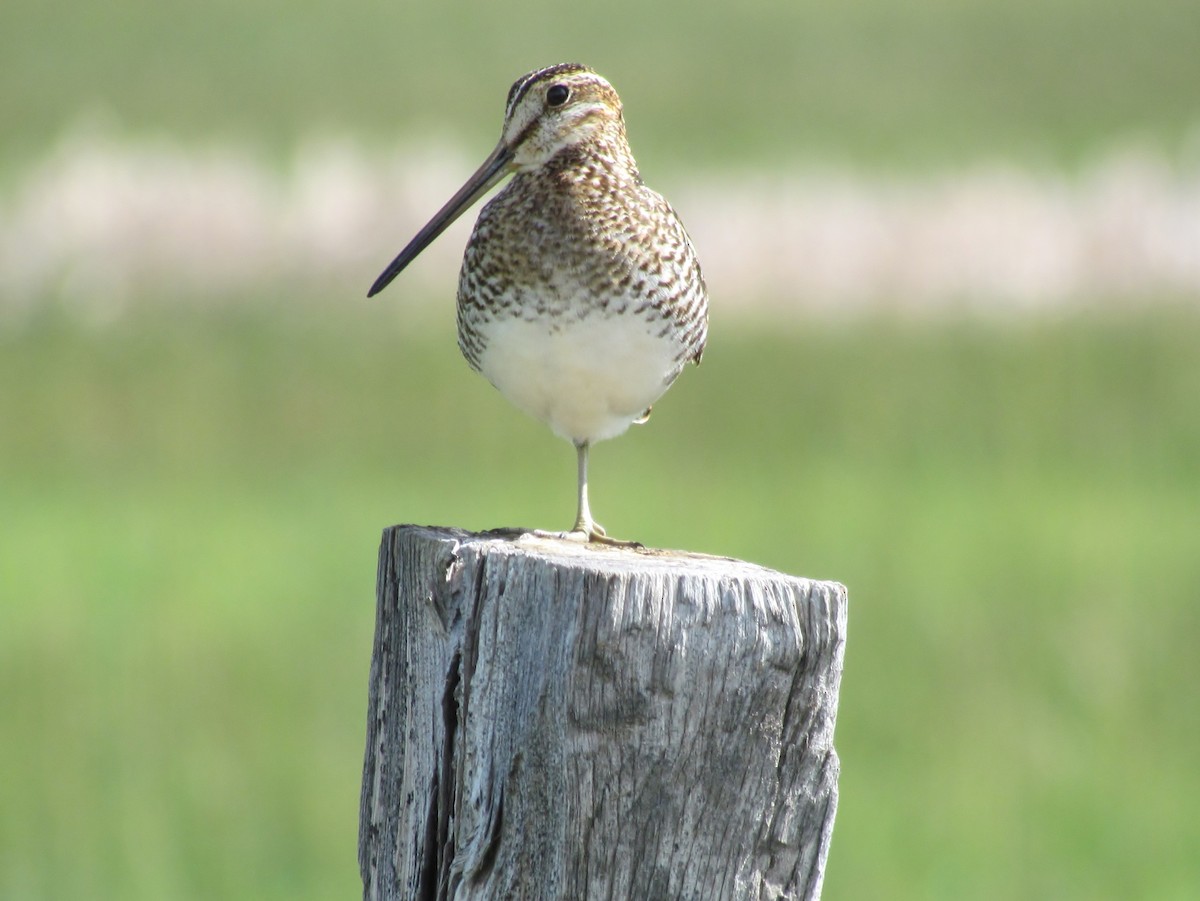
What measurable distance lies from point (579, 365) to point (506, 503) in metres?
7.37

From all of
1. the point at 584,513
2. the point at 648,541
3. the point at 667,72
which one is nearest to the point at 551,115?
the point at 584,513

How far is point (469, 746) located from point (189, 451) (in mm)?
10292

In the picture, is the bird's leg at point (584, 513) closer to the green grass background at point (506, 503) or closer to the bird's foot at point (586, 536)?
the bird's foot at point (586, 536)

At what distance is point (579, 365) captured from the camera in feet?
12.0

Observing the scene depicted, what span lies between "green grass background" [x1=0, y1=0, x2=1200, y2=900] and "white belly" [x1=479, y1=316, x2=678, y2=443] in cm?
375

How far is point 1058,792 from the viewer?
789 cm

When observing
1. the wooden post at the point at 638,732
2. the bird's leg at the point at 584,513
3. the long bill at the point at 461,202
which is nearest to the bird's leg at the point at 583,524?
the bird's leg at the point at 584,513

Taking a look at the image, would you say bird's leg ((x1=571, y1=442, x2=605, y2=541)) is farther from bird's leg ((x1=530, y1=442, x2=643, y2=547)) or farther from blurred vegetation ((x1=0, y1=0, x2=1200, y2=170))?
blurred vegetation ((x1=0, y1=0, x2=1200, y2=170))

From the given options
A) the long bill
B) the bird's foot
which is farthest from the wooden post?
the long bill

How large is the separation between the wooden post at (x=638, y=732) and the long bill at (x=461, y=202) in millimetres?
1405

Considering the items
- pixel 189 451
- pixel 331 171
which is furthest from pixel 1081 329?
pixel 189 451

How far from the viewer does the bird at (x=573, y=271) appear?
3.63 m

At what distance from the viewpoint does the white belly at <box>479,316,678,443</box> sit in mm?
3637

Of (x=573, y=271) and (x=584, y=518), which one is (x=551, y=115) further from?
(x=584, y=518)
